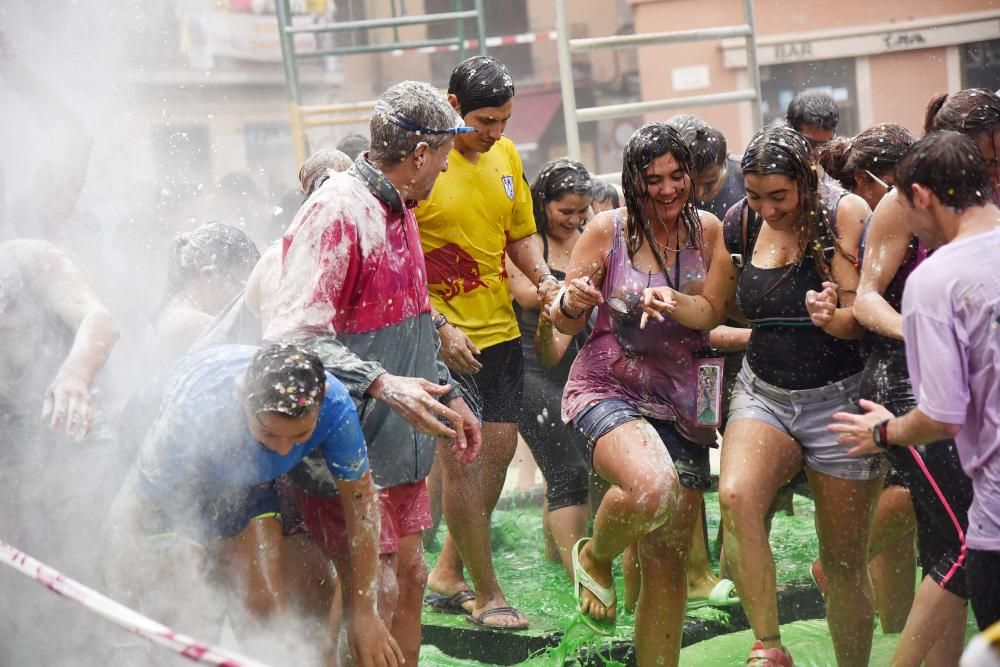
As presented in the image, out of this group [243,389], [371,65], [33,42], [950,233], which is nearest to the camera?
[950,233]

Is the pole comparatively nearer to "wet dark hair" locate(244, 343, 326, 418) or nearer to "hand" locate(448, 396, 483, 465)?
"hand" locate(448, 396, 483, 465)

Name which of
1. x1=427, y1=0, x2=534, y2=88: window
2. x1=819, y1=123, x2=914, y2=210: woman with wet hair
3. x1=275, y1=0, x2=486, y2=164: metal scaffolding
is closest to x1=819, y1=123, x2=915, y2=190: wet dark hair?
x1=819, y1=123, x2=914, y2=210: woman with wet hair

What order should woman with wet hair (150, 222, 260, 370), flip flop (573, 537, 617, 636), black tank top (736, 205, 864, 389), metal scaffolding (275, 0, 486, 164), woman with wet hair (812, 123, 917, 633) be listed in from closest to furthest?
black tank top (736, 205, 864, 389), flip flop (573, 537, 617, 636), woman with wet hair (812, 123, 917, 633), woman with wet hair (150, 222, 260, 370), metal scaffolding (275, 0, 486, 164)

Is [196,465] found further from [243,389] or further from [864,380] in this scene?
[864,380]

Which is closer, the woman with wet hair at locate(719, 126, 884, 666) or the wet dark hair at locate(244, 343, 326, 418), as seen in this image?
the wet dark hair at locate(244, 343, 326, 418)

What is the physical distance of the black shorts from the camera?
526 cm

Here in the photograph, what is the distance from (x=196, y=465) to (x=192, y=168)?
623 inches

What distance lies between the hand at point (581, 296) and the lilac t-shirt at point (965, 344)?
1.36m

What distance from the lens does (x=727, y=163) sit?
19.6 feet

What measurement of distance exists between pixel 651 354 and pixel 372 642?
150 centimetres

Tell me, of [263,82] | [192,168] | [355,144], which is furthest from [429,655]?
[263,82]

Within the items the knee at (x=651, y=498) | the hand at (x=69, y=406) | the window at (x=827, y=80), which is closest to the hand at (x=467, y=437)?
the knee at (x=651, y=498)

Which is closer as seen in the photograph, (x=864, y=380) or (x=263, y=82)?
(x=864, y=380)

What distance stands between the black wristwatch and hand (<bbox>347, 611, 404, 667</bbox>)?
1.59 metres
